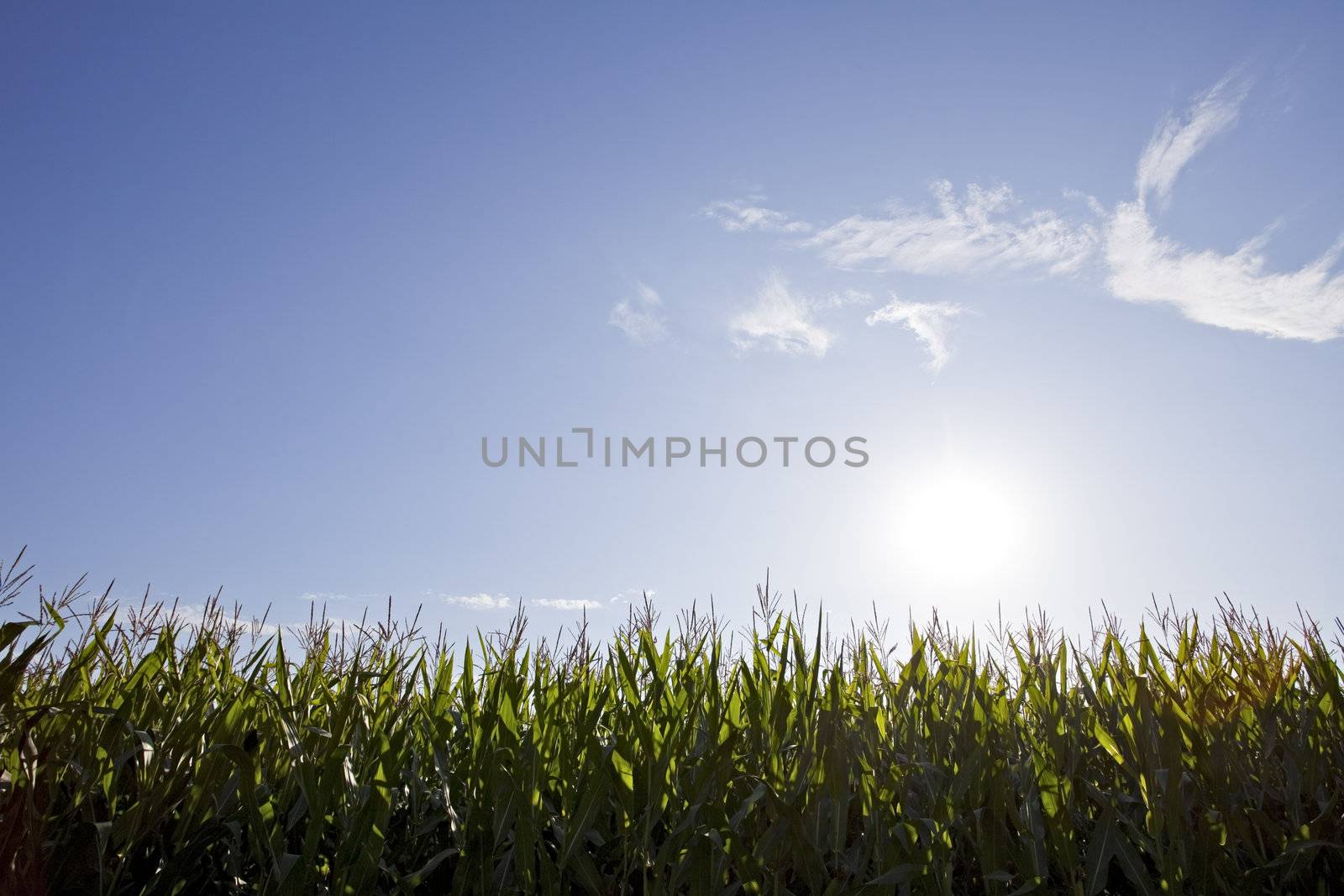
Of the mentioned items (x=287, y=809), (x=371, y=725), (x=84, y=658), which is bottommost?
(x=287, y=809)

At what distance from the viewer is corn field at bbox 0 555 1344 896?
7.53 feet

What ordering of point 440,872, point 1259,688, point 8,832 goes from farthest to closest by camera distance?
point 1259,688
point 440,872
point 8,832

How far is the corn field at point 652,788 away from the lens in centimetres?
229

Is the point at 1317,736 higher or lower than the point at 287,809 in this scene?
higher

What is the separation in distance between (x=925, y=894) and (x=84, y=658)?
9.25ft

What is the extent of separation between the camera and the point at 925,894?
91.6 inches

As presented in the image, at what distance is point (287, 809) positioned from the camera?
256 cm

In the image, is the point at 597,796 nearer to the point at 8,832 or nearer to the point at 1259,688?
the point at 8,832

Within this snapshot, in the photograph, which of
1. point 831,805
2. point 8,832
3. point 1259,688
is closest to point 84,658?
point 8,832

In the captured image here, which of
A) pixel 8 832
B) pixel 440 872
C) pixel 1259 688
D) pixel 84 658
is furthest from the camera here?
pixel 1259 688

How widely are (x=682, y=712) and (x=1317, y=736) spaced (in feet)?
7.32

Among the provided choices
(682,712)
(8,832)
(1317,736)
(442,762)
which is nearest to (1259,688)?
(1317,736)

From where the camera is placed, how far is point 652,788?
7.92ft

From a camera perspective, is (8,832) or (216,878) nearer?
(8,832)
